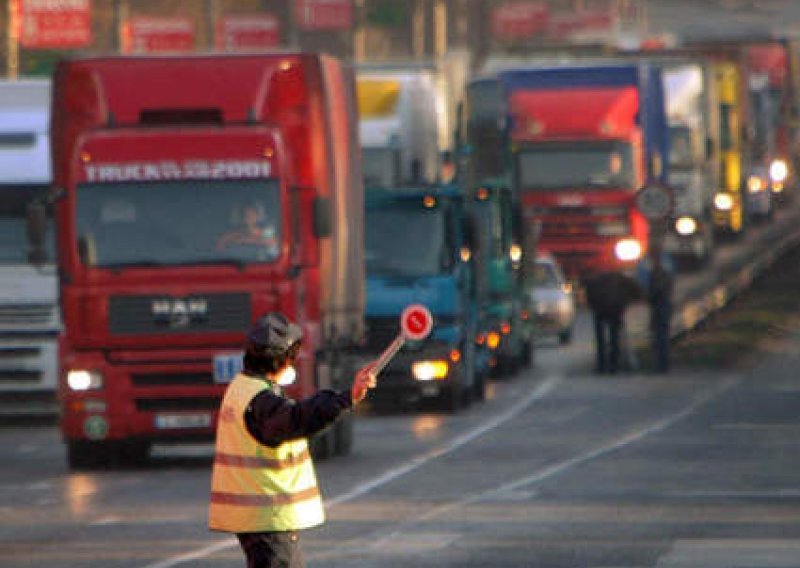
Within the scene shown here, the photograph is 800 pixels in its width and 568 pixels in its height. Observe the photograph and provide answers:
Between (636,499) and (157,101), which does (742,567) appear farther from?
(157,101)

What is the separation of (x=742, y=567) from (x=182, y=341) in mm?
9686

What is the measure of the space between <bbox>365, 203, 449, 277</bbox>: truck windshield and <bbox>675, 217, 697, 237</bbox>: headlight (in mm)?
29217

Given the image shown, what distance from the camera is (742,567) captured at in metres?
17.4

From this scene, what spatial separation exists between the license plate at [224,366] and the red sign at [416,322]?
14.8 meters

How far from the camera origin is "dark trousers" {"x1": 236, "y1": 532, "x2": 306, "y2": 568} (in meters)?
11.8

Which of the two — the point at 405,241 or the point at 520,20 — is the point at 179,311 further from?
the point at 520,20

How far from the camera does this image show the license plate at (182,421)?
26.3 m

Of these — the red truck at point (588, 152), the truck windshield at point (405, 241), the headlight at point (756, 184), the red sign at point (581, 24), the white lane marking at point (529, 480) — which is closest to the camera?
the white lane marking at point (529, 480)

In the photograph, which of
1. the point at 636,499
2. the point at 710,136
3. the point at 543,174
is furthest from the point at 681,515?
the point at 710,136

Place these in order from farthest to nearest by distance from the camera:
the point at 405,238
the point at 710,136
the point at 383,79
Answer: the point at 710,136
the point at 383,79
the point at 405,238

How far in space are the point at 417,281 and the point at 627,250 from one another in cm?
2008

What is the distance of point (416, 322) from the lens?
455 inches

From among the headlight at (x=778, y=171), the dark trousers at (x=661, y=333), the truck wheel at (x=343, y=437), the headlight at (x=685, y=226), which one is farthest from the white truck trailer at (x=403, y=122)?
the headlight at (x=778, y=171)

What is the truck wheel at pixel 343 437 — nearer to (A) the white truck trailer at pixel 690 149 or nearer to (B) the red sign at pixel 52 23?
(B) the red sign at pixel 52 23
